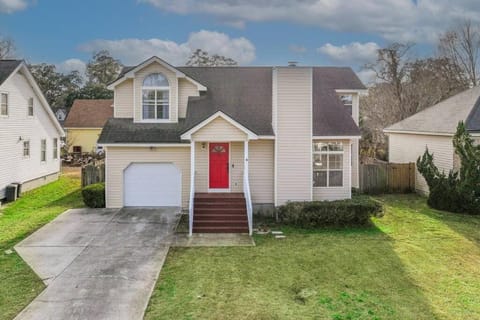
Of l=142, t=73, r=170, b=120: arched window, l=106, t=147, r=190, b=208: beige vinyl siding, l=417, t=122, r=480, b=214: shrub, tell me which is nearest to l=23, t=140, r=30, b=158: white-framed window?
l=106, t=147, r=190, b=208: beige vinyl siding

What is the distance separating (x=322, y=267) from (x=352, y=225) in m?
4.71

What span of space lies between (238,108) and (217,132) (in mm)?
3074

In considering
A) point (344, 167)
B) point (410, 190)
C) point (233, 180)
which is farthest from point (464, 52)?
point (233, 180)

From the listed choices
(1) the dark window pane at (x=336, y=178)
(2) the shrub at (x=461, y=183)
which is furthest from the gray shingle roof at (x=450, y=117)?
(1) the dark window pane at (x=336, y=178)

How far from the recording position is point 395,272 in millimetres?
10617

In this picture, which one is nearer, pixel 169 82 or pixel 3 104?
pixel 169 82

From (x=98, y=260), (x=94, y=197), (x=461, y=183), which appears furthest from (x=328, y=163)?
(x=94, y=197)

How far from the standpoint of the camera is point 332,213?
15.0 metres

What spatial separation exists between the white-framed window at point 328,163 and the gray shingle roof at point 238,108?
2.03 ft

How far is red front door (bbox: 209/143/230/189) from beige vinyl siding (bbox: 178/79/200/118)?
2.55 metres

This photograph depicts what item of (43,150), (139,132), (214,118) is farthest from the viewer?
(43,150)

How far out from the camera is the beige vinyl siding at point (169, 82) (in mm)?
18312

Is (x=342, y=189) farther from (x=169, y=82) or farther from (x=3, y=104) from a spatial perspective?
(x=3, y=104)

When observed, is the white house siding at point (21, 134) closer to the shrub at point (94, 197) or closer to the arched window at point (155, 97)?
the shrub at point (94, 197)
